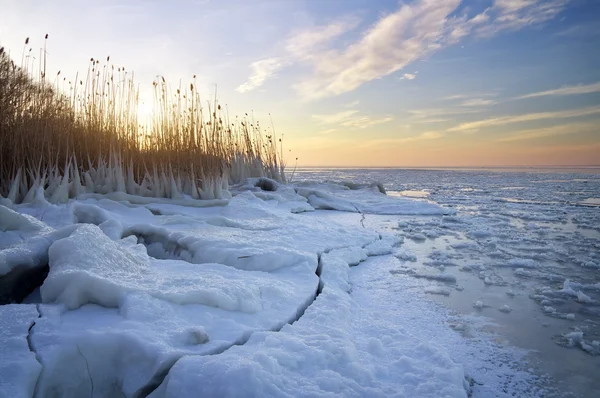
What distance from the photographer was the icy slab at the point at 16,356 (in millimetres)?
965

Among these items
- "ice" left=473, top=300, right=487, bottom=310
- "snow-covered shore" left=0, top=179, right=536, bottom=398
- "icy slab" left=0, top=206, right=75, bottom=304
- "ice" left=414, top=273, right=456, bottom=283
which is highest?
"icy slab" left=0, top=206, right=75, bottom=304

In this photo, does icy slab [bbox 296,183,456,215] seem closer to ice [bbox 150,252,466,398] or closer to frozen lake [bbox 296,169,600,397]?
→ frozen lake [bbox 296,169,600,397]

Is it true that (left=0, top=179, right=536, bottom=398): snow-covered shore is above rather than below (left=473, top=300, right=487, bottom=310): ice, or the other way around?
above

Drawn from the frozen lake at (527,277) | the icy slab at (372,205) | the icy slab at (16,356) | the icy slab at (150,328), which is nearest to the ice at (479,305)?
the frozen lake at (527,277)

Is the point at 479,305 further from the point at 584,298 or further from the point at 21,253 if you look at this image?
the point at 21,253

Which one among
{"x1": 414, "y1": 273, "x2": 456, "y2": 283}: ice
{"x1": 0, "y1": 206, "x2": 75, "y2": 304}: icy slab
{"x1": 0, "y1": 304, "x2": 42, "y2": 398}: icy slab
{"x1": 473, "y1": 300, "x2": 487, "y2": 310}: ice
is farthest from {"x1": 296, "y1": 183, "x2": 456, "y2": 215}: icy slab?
{"x1": 0, "y1": 304, "x2": 42, "y2": 398}: icy slab

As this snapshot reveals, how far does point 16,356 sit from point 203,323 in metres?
0.56

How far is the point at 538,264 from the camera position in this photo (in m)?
2.80

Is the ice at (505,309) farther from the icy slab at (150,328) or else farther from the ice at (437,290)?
the icy slab at (150,328)

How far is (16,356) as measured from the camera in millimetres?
1051

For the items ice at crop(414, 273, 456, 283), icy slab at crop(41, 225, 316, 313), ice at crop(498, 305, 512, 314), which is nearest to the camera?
icy slab at crop(41, 225, 316, 313)

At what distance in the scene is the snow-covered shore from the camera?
3.56 ft

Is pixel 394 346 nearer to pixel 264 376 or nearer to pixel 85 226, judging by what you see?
pixel 264 376

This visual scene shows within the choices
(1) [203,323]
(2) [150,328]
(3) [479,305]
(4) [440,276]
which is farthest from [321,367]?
(4) [440,276]
